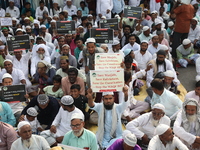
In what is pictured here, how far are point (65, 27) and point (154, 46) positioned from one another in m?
2.51

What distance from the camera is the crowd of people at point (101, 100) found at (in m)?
4.11

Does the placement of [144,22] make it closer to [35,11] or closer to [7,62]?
[35,11]

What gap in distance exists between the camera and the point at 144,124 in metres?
4.58

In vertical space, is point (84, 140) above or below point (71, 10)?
below

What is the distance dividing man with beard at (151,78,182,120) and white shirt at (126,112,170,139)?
694mm

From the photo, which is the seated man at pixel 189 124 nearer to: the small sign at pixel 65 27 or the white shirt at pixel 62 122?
the white shirt at pixel 62 122

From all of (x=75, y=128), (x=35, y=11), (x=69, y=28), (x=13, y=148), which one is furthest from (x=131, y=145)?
(x=35, y=11)

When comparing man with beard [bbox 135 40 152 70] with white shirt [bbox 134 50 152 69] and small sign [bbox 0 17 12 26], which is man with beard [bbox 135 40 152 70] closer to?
white shirt [bbox 134 50 152 69]

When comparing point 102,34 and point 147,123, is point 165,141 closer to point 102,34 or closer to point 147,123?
point 147,123

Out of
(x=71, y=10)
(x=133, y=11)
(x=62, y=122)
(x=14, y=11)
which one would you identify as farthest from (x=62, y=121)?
(x=14, y=11)

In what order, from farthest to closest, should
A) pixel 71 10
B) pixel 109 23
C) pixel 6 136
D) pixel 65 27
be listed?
pixel 71 10, pixel 65 27, pixel 109 23, pixel 6 136

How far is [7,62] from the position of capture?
254 inches

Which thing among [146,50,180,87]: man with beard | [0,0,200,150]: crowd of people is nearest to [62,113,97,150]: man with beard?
[0,0,200,150]: crowd of people

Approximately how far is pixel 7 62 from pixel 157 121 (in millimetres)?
3633
